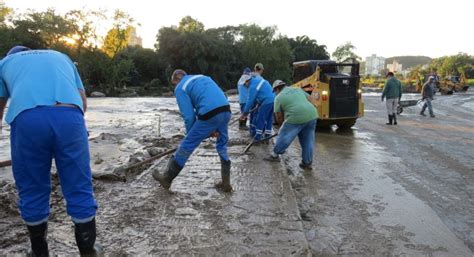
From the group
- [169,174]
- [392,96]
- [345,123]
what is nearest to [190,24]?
[392,96]

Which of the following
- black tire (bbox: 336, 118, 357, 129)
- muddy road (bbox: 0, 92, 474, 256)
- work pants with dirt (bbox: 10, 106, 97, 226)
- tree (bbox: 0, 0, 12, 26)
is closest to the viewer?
work pants with dirt (bbox: 10, 106, 97, 226)

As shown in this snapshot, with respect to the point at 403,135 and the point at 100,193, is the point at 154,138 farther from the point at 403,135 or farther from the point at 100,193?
the point at 403,135

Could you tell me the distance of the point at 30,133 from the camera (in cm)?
279

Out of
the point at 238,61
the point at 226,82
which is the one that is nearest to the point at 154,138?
the point at 226,82

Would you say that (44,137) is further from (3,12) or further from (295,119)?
(3,12)

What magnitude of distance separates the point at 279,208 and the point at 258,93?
4.15 m

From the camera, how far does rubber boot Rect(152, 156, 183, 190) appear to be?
4.83m

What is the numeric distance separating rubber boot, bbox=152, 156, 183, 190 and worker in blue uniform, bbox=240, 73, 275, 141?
340 centimetres

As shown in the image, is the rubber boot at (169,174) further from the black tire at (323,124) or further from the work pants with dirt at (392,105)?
the work pants with dirt at (392,105)

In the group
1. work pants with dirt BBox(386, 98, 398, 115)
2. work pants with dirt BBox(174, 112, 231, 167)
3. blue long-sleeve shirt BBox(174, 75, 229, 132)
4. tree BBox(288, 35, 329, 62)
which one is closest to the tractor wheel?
work pants with dirt BBox(386, 98, 398, 115)

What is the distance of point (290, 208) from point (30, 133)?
268cm

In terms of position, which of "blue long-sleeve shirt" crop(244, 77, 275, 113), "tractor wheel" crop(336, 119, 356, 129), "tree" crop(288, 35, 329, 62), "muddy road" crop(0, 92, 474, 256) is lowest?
"muddy road" crop(0, 92, 474, 256)

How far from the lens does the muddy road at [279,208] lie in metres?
3.55

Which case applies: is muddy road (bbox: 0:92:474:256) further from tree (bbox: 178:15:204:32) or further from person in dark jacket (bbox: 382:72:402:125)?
tree (bbox: 178:15:204:32)
